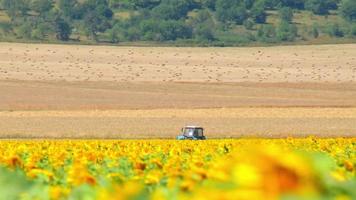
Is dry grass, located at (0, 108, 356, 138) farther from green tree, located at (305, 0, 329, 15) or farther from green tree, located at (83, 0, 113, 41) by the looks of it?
green tree, located at (305, 0, 329, 15)

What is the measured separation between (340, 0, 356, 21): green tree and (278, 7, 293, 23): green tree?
572cm

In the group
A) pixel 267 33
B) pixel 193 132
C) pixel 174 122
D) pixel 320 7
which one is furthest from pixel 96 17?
pixel 193 132

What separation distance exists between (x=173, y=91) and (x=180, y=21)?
49.6 meters

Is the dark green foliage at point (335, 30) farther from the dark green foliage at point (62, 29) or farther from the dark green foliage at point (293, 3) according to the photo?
the dark green foliage at point (62, 29)

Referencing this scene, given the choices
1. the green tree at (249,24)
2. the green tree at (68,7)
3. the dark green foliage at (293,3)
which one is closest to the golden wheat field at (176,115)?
the green tree at (249,24)

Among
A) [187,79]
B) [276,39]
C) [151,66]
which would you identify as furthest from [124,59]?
[276,39]

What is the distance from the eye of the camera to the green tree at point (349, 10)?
365 ft

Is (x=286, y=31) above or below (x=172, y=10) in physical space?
above

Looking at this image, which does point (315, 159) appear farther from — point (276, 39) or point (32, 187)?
point (276, 39)

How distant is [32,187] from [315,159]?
2296mm

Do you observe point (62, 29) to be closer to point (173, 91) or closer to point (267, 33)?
point (267, 33)

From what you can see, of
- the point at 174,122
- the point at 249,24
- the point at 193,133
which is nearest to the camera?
the point at 193,133

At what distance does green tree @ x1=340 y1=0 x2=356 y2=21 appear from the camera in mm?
111250

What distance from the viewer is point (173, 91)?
62812 mm
